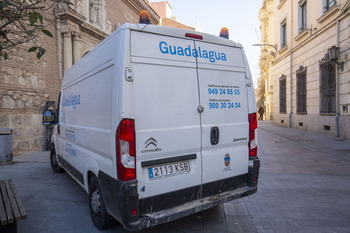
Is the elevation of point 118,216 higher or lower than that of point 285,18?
lower

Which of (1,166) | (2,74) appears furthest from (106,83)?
(2,74)

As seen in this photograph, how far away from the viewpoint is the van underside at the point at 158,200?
259 cm

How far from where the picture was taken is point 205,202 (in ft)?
10.2

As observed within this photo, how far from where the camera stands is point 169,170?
9.49ft

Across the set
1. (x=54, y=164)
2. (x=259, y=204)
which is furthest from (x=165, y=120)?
(x=54, y=164)

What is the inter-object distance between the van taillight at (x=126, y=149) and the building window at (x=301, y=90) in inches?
591

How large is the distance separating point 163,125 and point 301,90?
50.1ft

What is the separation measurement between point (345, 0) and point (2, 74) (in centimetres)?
1355

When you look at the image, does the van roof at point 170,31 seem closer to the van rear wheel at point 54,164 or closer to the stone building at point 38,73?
the van rear wheel at point 54,164

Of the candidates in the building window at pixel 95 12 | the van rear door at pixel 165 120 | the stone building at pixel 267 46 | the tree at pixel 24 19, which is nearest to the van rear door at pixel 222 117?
the van rear door at pixel 165 120

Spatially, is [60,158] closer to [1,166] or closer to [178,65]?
[1,166]

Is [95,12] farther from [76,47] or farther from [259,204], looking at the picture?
[259,204]

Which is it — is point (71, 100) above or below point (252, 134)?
above

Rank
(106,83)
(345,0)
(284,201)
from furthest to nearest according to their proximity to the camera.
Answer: (345,0) → (284,201) → (106,83)
